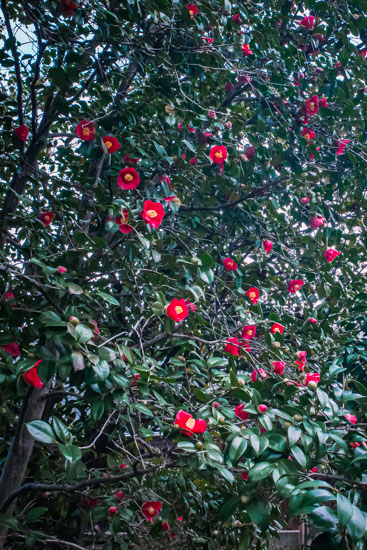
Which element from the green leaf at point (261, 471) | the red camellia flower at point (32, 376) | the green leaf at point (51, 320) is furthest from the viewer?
the red camellia flower at point (32, 376)

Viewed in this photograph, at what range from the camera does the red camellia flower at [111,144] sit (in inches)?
55.7

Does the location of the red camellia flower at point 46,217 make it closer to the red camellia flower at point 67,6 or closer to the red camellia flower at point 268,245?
the red camellia flower at point 67,6

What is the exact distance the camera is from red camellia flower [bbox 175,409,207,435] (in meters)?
0.99

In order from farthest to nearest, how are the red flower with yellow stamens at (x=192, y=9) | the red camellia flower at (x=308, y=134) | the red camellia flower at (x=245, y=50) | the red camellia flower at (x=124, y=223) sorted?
the red camellia flower at (x=308, y=134)
the red camellia flower at (x=245, y=50)
the red flower with yellow stamens at (x=192, y=9)
the red camellia flower at (x=124, y=223)

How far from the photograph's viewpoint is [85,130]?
1.39 m

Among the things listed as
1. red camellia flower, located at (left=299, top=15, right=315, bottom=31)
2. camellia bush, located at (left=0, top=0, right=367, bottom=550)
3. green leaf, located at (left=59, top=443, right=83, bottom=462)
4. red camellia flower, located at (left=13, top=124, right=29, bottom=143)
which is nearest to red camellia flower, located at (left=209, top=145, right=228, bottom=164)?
camellia bush, located at (left=0, top=0, right=367, bottom=550)

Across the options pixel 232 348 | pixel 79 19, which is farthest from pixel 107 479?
pixel 79 19

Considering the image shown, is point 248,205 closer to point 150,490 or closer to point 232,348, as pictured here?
point 232,348

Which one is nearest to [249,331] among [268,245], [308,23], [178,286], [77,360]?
[178,286]

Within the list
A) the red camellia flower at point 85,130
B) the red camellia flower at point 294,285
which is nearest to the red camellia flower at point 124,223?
the red camellia flower at point 85,130

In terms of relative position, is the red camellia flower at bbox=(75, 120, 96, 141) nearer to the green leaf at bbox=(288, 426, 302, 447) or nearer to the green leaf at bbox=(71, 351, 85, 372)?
the green leaf at bbox=(71, 351, 85, 372)

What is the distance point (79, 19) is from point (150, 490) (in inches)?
59.4

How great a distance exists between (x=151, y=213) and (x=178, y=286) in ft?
0.77

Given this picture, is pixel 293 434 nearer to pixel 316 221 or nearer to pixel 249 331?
pixel 249 331
